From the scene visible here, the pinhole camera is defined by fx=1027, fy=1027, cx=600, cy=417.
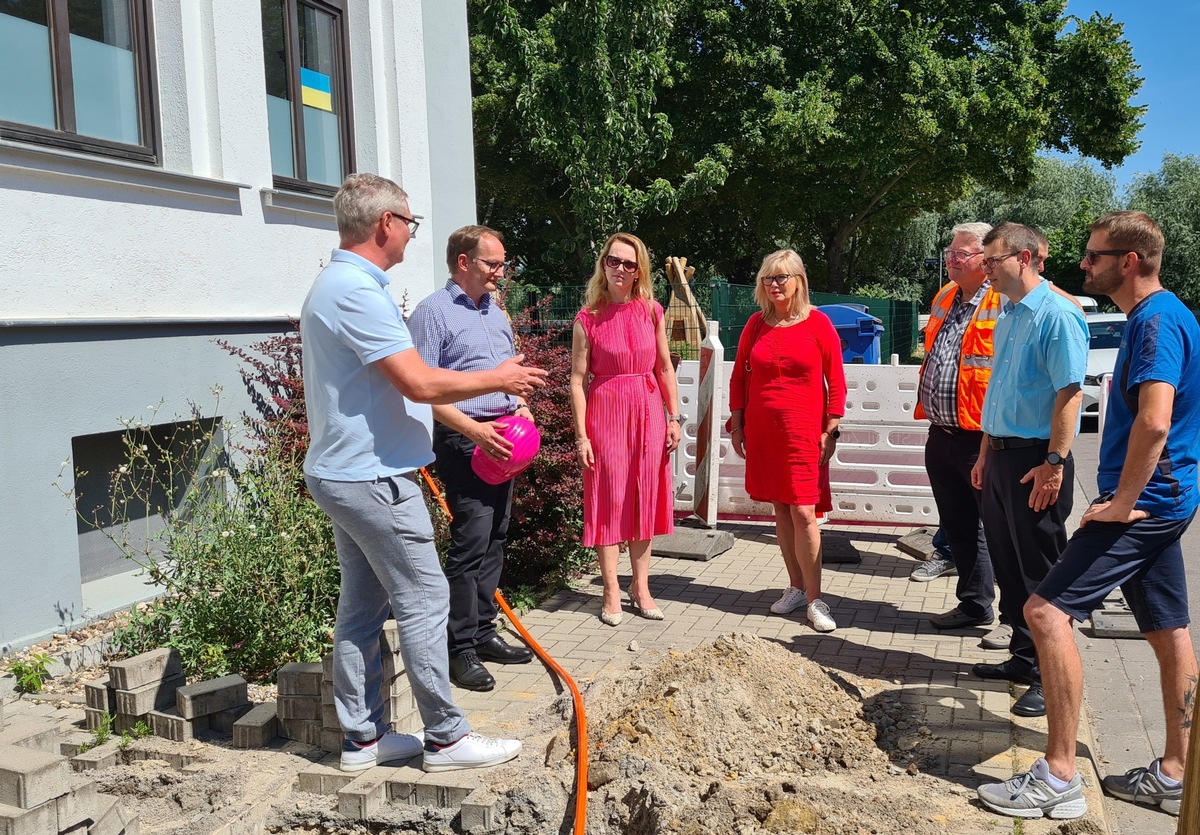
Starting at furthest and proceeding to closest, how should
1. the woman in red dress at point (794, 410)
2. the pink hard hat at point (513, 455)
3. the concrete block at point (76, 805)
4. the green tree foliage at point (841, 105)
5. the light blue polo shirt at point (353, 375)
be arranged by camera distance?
the green tree foliage at point (841, 105) → the woman in red dress at point (794, 410) → the pink hard hat at point (513, 455) → the light blue polo shirt at point (353, 375) → the concrete block at point (76, 805)

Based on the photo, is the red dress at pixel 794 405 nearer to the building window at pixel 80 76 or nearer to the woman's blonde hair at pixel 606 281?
the woman's blonde hair at pixel 606 281

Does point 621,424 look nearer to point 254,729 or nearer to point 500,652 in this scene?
point 500,652

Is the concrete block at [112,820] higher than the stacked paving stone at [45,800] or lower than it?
lower

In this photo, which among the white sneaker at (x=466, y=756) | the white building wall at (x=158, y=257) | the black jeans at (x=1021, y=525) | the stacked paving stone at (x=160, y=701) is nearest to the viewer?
the white sneaker at (x=466, y=756)

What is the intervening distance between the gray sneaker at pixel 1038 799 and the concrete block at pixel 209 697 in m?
2.92

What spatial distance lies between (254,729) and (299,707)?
0.18 metres

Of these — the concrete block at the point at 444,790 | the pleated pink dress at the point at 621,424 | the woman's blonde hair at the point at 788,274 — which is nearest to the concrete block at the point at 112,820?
the concrete block at the point at 444,790

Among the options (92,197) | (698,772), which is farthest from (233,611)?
(92,197)

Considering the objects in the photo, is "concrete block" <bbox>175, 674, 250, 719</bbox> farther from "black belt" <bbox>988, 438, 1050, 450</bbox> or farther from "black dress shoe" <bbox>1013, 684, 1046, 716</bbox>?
"black belt" <bbox>988, 438, 1050, 450</bbox>

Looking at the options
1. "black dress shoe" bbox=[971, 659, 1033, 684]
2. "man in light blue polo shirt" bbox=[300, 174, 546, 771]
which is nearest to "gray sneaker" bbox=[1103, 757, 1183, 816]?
"black dress shoe" bbox=[971, 659, 1033, 684]

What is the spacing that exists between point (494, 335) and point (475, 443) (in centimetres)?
59

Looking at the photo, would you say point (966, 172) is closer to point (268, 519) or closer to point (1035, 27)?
A: point (1035, 27)

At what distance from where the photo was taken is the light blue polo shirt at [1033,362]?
4.30m

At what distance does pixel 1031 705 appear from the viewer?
14.6ft
